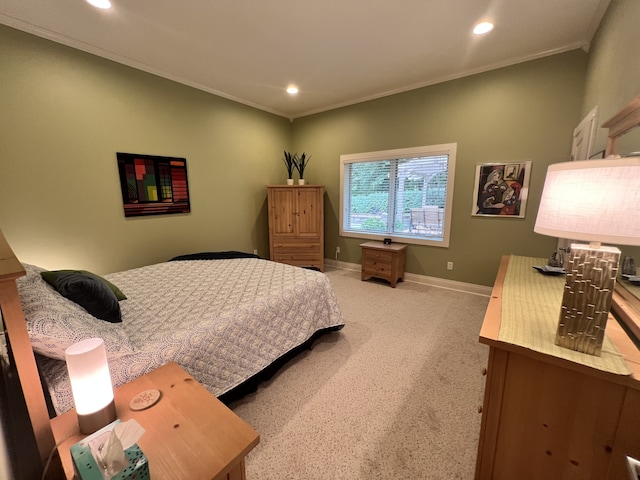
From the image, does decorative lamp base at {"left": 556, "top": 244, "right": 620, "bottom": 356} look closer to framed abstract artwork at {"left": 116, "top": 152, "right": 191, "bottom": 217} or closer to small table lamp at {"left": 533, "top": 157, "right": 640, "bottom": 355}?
small table lamp at {"left": 533, "top": 157, "right": 640, "bottom": 355}

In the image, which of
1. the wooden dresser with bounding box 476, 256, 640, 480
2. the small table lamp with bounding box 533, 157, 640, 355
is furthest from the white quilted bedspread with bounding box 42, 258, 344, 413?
the small table lamp with bounding box 533, 157, 640, 355

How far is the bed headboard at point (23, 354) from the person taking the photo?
63 centimetres

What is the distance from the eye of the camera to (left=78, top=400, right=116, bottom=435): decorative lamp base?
851 millimetres

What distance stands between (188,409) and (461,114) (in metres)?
3.91

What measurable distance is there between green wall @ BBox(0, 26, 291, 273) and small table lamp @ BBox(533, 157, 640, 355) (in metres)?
3.67

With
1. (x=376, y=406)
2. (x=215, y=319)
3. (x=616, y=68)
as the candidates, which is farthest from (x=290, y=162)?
(x=376, y=406)

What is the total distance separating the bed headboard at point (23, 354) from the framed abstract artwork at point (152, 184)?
262 centimetres

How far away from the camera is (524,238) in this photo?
3068mm

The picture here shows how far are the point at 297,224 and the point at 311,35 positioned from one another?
249 centimetres

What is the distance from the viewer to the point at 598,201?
808mm

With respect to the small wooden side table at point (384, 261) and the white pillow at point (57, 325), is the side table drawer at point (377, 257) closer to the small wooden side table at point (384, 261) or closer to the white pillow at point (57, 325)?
the small wooden side table at point (384, 261)

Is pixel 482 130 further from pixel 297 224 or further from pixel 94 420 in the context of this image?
pixel 94 420

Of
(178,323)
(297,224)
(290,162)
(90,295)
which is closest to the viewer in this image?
(90,295)

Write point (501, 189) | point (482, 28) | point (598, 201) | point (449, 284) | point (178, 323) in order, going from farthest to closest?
point (449, 284) < point (501, 189) < point (482, 28) < point (178, 323) < point (598, 201)
